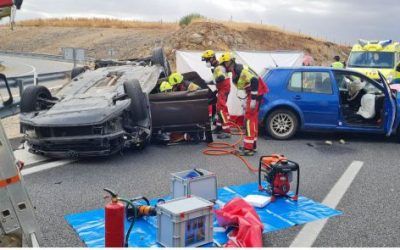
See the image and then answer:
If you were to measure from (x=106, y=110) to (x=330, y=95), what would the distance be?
4728mm

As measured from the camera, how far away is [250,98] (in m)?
8.68

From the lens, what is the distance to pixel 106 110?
25.0 ft

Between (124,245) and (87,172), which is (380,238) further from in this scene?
(87,172)

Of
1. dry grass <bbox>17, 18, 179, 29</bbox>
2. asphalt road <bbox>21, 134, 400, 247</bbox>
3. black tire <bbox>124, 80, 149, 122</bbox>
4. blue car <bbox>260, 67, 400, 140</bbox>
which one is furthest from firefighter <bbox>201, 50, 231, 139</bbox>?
dry grass <bbox>17, 18, 179, 29</bbox>

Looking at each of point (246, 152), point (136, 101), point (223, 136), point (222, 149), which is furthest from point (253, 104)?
point (136, 101)

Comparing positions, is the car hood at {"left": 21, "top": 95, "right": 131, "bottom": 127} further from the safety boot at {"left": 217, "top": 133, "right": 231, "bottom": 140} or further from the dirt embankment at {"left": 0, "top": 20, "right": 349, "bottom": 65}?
the dirt embankment at {"left": 0, "top": 20, "right": 349, "bottom": 65}

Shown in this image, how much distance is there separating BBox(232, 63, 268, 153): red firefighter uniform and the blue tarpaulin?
2.42m

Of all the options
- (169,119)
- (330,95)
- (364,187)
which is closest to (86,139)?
(169,119)

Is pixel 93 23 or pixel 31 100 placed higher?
pixel 93 23

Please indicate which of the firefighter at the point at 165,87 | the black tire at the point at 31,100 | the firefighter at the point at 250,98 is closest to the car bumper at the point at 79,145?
the black tire at the point at 31,100

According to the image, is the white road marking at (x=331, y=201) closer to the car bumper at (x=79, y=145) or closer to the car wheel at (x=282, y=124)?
the car wheel at (x=282, y=124)

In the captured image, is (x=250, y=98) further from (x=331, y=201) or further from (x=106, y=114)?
(x=331, y=201)

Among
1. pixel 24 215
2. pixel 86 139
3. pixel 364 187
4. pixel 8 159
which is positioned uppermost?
pixel 8 159

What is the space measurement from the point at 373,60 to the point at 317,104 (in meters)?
7.34
